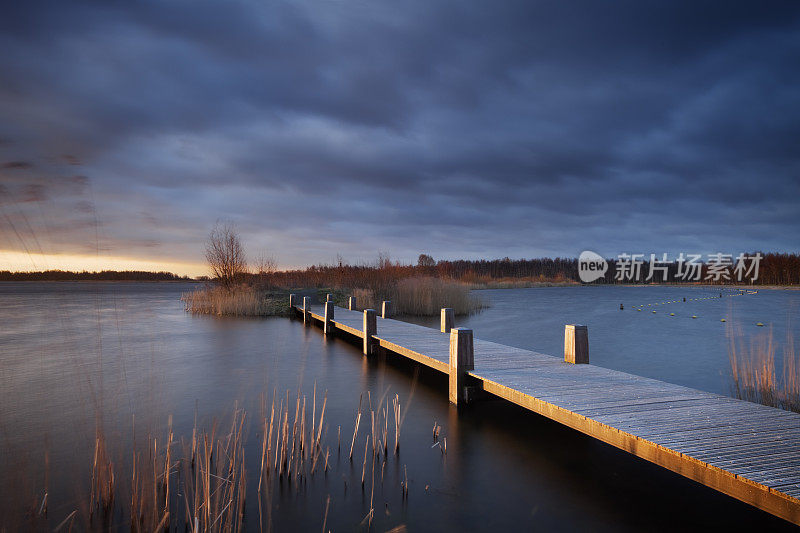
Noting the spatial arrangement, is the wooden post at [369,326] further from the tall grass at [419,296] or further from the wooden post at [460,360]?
the tall grass at [419,296]

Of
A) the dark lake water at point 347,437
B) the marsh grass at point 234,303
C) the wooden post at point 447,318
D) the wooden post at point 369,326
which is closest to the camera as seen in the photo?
the dark lake water at point 347,437

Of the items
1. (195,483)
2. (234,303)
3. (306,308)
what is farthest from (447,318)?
(234,303)

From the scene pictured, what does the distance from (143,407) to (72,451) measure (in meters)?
1.96

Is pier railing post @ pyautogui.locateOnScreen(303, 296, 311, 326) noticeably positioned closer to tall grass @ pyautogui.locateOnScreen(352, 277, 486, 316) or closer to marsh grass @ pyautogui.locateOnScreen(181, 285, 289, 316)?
tall grass @ pyautogui.locateOnScreen(352, 277, 486, 316)

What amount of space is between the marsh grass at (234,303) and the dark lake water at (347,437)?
210 inches

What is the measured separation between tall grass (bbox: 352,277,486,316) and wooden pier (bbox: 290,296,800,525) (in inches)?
460

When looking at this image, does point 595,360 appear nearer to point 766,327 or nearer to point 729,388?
point 729,388

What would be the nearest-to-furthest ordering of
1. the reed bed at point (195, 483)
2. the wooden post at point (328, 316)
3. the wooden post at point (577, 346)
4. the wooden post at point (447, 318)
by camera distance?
1. the reed bed at point (195, 483)
2. the wooden post at point (577, 346)
3. the wooden post at point (447, 318)
4. the wooden post at point (328, 316)

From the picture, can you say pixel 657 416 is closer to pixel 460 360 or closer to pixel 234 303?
pixel 460 360

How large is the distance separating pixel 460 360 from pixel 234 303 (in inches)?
619

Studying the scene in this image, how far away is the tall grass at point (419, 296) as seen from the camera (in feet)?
64.6

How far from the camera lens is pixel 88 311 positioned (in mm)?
25484

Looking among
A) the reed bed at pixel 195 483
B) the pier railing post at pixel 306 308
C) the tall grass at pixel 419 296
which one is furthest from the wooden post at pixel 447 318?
the tall grass at pixel 419 296


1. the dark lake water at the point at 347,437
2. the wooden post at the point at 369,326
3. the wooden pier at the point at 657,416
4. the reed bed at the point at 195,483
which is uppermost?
the wooden post at the point at 369,326
